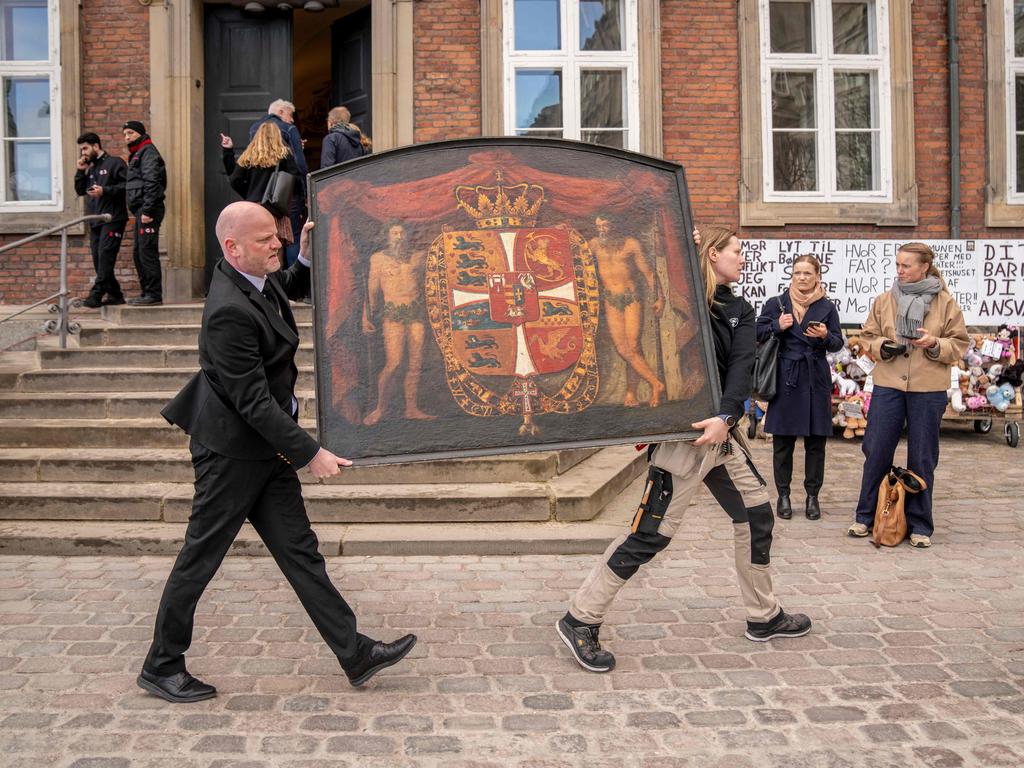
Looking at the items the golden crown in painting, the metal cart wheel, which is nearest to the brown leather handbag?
the golden crown in painting

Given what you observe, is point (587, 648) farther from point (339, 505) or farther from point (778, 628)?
point (339, 505)

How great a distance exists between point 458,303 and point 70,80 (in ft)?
28.4

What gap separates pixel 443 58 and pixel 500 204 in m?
7.39

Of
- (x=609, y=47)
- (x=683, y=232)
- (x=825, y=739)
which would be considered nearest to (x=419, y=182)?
(x=683, y=232)

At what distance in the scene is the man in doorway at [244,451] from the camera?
3262 millimetres

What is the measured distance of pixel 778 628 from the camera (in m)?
4.07

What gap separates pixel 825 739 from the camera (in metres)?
3.12

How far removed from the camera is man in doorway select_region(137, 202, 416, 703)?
3.26 m

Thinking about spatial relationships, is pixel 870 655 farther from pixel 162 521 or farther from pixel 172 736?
pixel 162 521

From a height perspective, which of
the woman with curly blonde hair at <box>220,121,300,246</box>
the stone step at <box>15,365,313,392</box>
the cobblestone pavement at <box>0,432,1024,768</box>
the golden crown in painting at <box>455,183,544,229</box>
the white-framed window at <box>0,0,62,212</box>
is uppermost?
the white-framed window at <box>0,0,62,212</box>

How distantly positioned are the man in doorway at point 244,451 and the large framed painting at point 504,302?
0.29 meters

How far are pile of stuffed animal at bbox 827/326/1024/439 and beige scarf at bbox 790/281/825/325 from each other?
3.06 metres

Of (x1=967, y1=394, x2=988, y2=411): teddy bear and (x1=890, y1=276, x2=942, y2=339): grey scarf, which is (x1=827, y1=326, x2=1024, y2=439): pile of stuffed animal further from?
(x1=890, y1=276, x2=942, y2=339): grey scarf

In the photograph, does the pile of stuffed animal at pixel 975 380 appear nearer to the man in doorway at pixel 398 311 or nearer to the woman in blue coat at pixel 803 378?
the woman in blue coat at pixel 803 378
